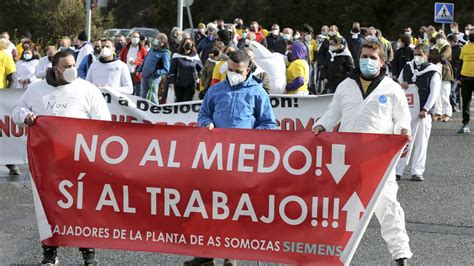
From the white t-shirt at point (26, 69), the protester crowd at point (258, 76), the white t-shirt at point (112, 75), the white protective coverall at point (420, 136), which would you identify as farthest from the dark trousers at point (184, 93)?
the white protective coverall at point (420, 136)

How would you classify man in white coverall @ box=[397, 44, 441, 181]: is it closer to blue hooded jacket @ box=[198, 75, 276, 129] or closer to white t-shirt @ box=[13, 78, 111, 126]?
blue hooded jacket @ box=[198, 75, 276, 129]

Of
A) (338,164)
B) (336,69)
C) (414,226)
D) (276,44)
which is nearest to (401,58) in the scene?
(336,69)

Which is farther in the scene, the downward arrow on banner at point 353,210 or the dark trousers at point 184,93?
the dark trousers at point 184,93

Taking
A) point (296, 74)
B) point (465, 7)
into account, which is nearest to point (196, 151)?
point (296, 74)

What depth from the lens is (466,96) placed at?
64.8ft

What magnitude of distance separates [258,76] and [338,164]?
4811 millimetres

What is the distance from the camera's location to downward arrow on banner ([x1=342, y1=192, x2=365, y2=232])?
760cm

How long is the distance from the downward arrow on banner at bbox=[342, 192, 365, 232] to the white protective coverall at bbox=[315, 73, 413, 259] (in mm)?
535

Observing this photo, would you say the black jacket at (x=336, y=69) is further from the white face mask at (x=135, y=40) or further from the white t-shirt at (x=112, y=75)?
the white t-shirt at (x=112, y=75)

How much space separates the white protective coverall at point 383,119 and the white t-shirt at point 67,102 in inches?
73.4

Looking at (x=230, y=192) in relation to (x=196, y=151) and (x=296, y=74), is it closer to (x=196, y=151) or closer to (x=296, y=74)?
(x=196, y=151)

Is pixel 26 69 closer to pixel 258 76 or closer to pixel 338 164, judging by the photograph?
pixel 258 76

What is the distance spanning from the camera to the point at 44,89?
9.12m

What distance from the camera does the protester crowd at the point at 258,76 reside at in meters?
8.52
